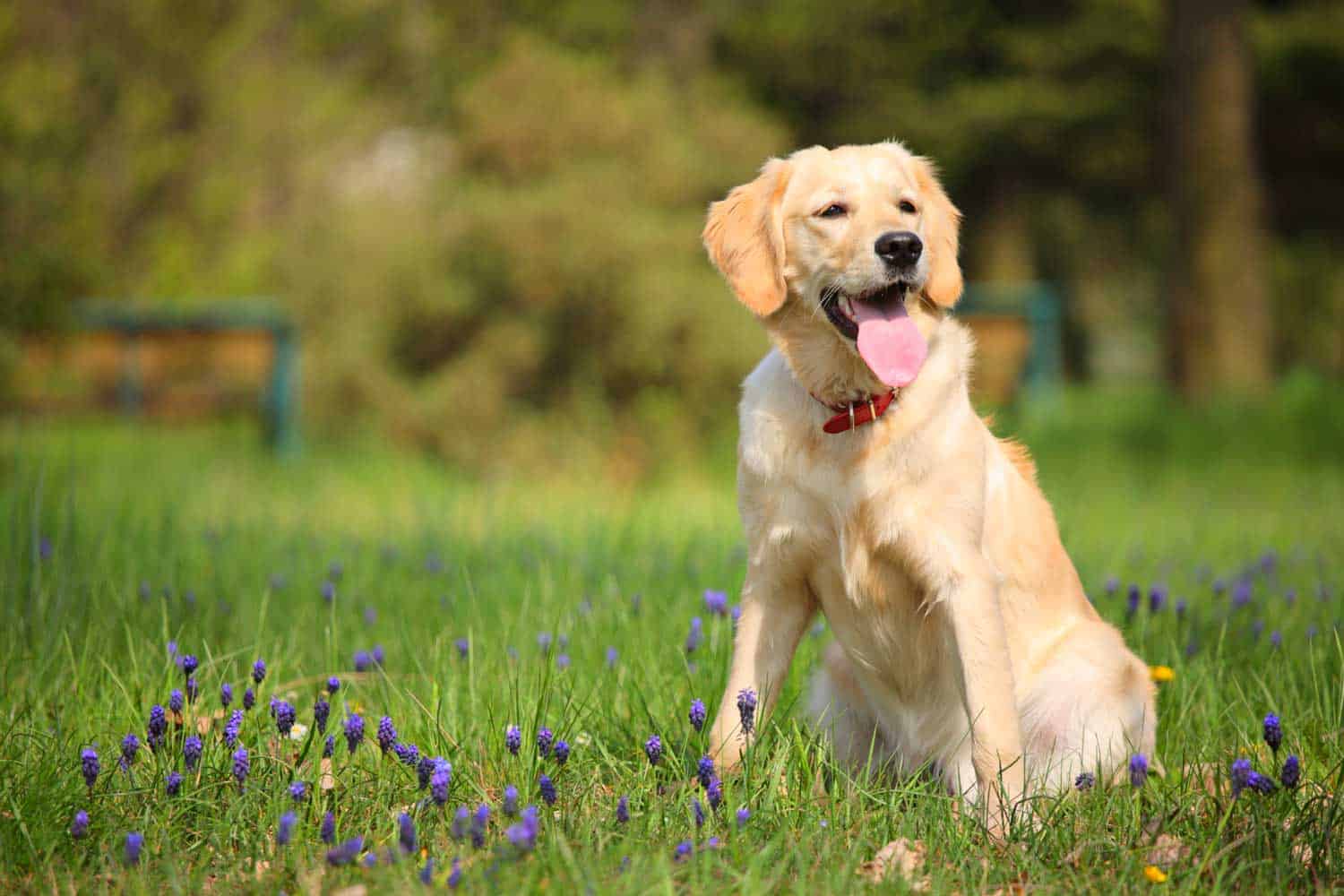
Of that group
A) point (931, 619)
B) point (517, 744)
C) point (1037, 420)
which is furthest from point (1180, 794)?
point (1037, 420)

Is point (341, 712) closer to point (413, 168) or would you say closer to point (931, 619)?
point (931, 619)

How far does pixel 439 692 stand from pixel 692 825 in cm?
94

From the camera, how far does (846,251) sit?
3061 mm

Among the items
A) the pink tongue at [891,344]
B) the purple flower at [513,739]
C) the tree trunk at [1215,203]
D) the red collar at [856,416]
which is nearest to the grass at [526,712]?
the purple flower at [513,739]

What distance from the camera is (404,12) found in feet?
47.4

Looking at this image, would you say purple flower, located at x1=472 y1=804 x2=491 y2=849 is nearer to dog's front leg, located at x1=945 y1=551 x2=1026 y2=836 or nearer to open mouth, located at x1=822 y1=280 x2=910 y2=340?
dog's front leg, located at x1=945 y1=551 x2=1026 y2=836

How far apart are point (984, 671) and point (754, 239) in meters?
1.21

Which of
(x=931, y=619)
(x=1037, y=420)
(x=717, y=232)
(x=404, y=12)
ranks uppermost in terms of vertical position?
(x=404, y=12)

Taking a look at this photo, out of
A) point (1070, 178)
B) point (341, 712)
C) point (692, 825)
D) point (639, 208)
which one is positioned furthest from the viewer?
point (1070, 178)

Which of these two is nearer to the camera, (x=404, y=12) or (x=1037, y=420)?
(x=1037, y=420)

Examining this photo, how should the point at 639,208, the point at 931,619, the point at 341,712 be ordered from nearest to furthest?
1. the point at 931,619
2. the point at 341,712
3. the point at 639,208

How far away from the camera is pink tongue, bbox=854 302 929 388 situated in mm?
2945

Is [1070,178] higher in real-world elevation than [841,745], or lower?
higher

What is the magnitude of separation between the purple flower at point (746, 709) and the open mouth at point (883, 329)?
2.60 feet
